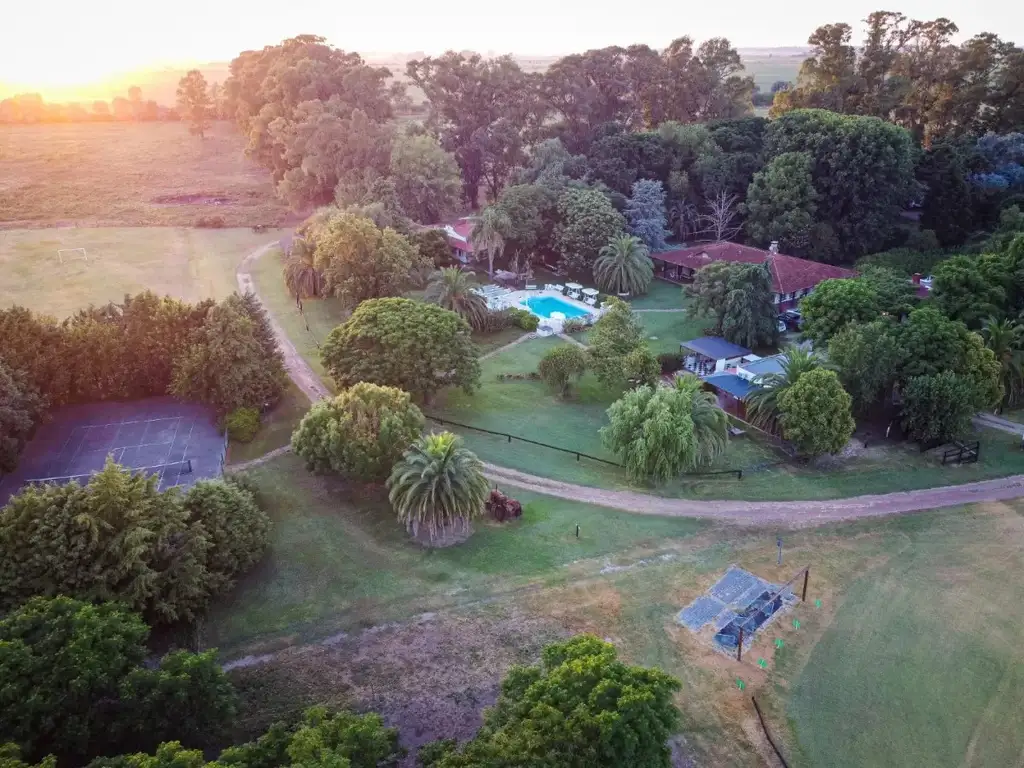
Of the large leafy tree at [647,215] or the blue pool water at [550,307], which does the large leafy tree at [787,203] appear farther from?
the blue pool water at [550,307]

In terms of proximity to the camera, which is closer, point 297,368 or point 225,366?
point 225,366

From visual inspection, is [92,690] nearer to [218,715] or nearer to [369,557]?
[218,715]

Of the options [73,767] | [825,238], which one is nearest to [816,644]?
[73,767]

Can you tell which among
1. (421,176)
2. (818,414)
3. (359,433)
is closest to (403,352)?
(359,433)

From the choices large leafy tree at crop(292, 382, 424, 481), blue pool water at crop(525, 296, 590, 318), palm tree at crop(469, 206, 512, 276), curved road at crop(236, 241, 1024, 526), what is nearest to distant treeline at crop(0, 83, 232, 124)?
palm tree at crop(469, 206, 512, 276)

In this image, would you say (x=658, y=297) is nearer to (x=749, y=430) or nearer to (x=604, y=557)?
(x=749, y=430)

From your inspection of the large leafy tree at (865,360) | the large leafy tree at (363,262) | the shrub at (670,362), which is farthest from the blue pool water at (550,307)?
the large leafy tree at (865,360)
